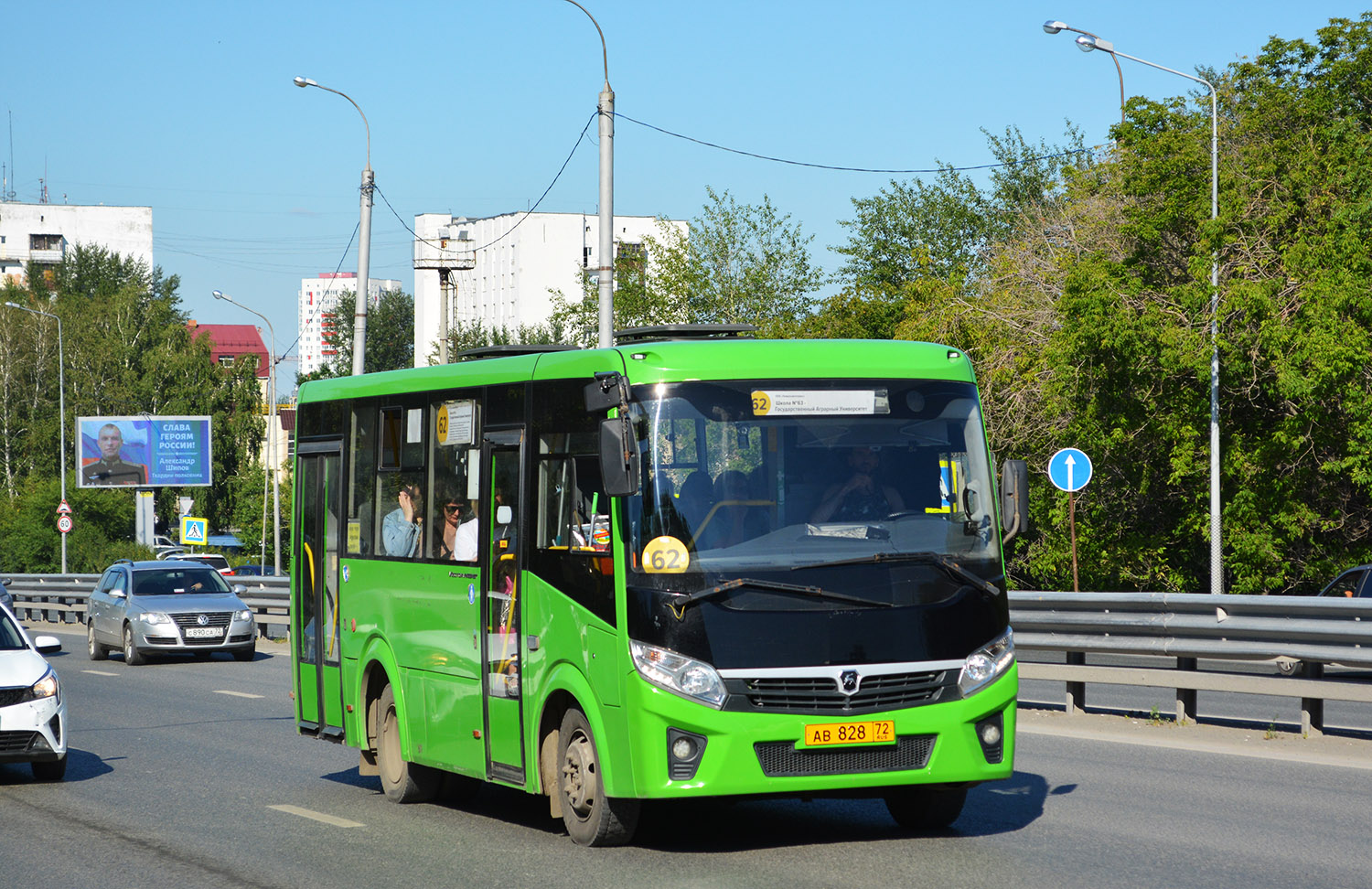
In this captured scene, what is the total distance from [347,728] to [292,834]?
5.82 ft

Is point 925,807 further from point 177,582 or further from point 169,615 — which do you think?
point 177,582

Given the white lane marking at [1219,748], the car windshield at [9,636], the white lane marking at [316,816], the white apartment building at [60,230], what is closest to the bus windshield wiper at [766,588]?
the white lane marking at [316,816]

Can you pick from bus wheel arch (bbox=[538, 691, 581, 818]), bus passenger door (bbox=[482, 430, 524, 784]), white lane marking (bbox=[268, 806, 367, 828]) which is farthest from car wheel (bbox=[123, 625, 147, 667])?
bus wheel arch (bbox=[538, 691, 581, 818])

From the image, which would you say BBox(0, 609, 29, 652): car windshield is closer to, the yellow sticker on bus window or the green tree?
the yellow sticker on bus window

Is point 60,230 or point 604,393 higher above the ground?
point 60,230

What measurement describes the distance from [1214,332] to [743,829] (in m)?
20.6

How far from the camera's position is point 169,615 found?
82.7 feet

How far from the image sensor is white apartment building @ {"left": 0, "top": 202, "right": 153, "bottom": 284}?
134m

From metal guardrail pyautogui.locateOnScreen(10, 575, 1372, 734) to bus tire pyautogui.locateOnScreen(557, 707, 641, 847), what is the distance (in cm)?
594

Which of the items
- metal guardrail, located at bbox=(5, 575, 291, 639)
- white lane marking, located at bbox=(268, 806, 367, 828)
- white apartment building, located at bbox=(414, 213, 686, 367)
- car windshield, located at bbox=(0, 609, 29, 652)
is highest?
white apartment building, located at bbox=(414, 213, 686, 367)

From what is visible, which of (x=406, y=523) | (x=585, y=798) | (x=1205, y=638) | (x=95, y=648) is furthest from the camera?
(x=95, y=648)

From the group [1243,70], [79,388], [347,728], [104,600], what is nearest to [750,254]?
[1243,70]

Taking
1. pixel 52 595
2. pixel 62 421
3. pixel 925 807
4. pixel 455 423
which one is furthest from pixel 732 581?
pixel 62 421

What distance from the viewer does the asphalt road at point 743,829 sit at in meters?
7.74
